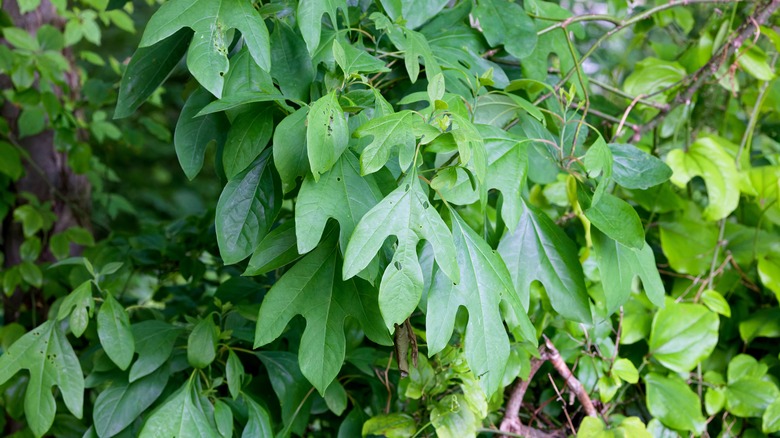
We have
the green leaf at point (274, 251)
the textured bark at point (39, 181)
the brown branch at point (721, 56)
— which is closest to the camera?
the green leaf at point (274, 251)

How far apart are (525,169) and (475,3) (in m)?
0.35

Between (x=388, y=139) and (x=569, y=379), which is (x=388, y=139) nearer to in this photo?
(x=388, y=139)

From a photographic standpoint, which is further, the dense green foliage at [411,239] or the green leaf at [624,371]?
the green leaf at [624,371]

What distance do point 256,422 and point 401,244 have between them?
1.36ft

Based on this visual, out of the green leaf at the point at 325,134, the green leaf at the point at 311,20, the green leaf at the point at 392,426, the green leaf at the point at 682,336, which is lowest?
the green leaf at the point at 682,336

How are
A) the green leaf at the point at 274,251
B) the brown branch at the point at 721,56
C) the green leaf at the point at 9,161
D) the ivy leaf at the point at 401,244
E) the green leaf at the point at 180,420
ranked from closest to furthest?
1. the ivy leaf at the point at 401,244
2. the green leaf at the point at 274,251
3. the green leaf at the point at 180,420
4. the brown branch at the point at 721,56
5. the green leaf at the point at 9,161

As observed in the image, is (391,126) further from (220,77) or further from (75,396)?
(75,396)

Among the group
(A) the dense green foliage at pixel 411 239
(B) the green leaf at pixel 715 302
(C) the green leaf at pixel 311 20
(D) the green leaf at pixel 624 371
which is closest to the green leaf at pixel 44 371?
(A) the dense green foliage at pixel 411 239

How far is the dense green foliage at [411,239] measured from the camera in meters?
0.69

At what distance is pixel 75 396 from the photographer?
0.90m

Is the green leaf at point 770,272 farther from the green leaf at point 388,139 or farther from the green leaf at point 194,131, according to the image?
the green leaf at point 194,131

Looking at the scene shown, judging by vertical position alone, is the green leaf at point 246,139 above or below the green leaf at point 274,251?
above

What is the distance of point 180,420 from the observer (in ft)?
2.80

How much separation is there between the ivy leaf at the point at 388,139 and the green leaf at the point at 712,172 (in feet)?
2.40
